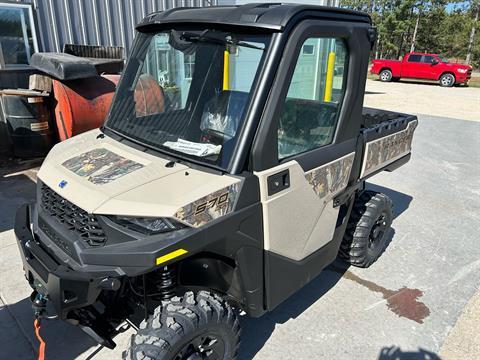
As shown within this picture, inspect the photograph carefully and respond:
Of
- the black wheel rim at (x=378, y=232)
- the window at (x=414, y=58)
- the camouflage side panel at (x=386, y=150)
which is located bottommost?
the black wheel rim at (x=378, y=232)

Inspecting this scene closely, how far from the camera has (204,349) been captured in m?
2.30

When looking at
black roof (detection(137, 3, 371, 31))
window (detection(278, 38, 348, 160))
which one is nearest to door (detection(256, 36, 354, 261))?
window (detection(278, 38, 348, 160))

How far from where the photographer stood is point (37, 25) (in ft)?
23.7

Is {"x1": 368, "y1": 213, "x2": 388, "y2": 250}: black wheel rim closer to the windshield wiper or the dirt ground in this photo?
the windshield wiper

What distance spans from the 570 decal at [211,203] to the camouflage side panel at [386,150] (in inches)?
67.4

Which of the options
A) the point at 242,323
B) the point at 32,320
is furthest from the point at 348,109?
the point at 32,320

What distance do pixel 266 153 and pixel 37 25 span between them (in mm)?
6887

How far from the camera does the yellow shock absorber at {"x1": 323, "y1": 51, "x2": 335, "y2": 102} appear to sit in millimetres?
2713

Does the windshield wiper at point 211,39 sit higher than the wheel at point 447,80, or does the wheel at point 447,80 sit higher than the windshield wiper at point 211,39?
the windshield wiper at point 211,39

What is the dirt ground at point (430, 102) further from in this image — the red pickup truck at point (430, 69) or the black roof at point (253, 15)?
the black roof at point (253, 15)

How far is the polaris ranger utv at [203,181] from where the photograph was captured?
2.00 meters

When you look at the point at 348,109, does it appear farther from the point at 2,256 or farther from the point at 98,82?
the point at 98,82

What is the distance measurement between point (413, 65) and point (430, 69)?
3.17 feet

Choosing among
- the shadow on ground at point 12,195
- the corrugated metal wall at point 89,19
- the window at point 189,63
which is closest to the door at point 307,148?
the window at point 189,63
